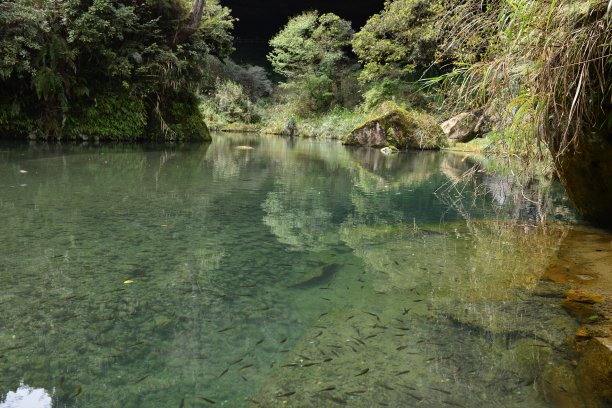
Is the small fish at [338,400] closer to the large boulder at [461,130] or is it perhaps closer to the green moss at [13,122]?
the green moss at [13,122]

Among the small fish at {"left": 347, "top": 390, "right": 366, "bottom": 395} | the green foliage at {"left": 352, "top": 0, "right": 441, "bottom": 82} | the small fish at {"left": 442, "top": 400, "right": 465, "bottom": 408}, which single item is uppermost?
the green foliage at {"left": 352, "top": 0, "right": 441, "bottom": 82}

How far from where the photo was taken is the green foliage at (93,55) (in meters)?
10.6

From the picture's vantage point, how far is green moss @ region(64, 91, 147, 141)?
12742mm

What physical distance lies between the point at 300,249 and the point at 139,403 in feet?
6.87

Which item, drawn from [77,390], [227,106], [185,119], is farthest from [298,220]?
[227,106]

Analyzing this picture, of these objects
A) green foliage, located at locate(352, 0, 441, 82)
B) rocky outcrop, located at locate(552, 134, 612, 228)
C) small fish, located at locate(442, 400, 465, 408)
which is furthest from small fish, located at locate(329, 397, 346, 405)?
green foliage, located at locate(352, 0, 441, 82)

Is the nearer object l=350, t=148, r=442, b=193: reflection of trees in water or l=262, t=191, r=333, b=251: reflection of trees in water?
l=262, t=191, r=333, b=251: reflection of trees in water

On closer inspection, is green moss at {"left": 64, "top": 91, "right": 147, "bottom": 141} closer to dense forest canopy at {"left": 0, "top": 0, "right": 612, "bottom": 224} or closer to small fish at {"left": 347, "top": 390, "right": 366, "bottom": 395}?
dense forest canopy at {"left": 0, "top": 0, "right": 612, "bottom": 224}

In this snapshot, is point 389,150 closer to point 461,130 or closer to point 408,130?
Answer: point 408,130

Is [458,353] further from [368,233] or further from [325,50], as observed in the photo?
[325,50]

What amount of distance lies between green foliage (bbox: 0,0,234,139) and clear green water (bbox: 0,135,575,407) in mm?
7369

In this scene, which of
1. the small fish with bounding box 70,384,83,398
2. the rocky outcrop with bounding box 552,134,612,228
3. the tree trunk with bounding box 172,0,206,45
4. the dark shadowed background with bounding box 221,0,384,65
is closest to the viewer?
the small fish with bounding box 70,384,83,398

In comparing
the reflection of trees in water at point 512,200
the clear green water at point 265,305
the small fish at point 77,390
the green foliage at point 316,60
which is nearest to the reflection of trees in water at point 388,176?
the reflection of trees in water at point 512,200

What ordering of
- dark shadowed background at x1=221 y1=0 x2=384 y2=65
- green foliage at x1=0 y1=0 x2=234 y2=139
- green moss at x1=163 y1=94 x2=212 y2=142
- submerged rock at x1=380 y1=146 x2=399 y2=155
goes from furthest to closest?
dark shadowed background at x1=221 y1=0 x2=384 y2=65 → submerged rock at x1=380 y1=146 x2=399 y2=155 → green moss at x1=163 y1=94 x2=212 y2=142 → green foliage at x1=0 y1=0 x2=234 y2=139
